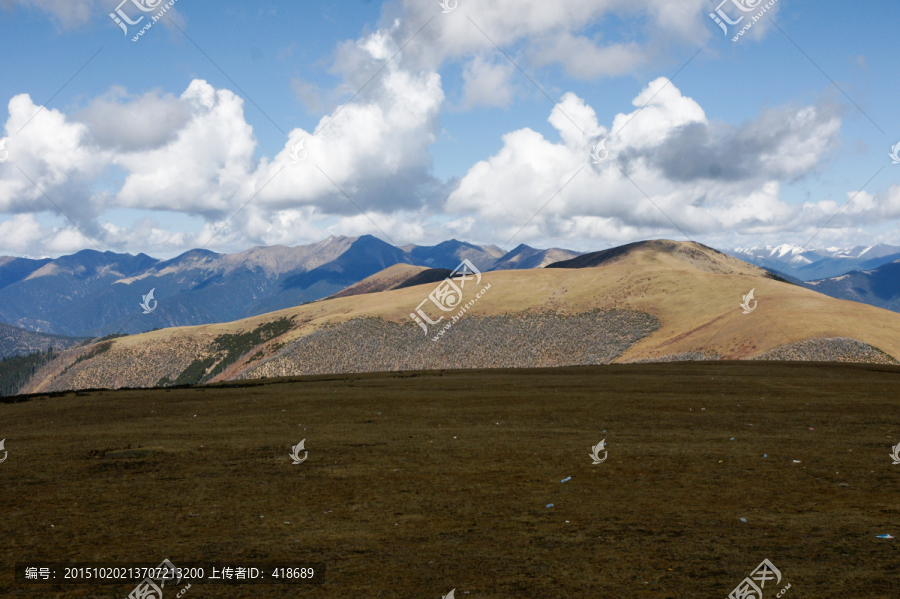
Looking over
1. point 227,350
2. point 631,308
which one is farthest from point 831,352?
point 227,350

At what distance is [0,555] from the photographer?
1059 centimetres

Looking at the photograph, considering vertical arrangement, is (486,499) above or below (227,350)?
below

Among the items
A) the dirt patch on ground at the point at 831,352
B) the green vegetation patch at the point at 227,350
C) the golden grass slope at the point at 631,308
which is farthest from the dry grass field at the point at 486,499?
the green vegetation patch at the point at 227,350

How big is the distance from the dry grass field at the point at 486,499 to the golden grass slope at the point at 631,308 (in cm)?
4793

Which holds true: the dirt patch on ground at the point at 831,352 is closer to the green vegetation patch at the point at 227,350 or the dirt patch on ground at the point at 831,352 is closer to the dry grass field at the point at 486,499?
the dry grass field at the point at 486,499

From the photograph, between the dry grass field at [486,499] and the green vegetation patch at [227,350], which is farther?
the green vegetation patch at [227,350]

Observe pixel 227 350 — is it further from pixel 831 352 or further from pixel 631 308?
pixel 831 352

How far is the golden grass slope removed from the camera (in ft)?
238

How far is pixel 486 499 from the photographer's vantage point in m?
13.9

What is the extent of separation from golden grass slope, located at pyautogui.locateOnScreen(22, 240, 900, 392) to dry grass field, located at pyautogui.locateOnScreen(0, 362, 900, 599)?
47932 millimetres

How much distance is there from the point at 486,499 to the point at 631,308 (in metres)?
105

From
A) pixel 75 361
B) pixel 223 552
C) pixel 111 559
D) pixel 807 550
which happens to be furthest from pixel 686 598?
pixel 75 361

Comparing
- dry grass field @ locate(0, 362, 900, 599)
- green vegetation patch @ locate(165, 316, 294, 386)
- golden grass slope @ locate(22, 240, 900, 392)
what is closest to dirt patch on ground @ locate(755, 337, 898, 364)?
golden grass slope @ locate(22, 240, 900, 392)

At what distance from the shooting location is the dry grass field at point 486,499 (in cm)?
932
